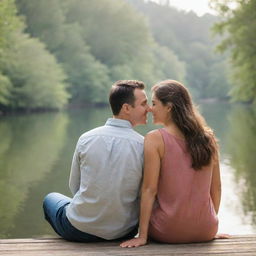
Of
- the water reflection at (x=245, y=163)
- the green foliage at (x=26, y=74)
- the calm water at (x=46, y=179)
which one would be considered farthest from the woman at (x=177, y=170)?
the green foliage at (x=26, y=74)

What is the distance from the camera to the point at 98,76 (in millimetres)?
43906

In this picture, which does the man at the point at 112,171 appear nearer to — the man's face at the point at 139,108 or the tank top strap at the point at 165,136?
the man's face at the point at 139,108

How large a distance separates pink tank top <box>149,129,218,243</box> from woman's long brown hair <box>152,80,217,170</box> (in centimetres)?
6

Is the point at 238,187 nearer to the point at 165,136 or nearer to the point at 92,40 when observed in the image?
the point at 165,136

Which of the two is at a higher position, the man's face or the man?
the man's face

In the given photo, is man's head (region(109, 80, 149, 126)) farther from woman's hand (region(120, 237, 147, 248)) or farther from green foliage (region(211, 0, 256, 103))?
green foliage (region(211, 0, 256, 103))

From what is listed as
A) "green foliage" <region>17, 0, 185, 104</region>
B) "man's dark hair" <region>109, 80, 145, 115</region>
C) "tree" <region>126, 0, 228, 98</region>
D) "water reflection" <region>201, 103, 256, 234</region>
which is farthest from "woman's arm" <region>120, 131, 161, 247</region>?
"tree" <region>126, 0, 228, 98</region>

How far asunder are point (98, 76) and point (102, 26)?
267 inches

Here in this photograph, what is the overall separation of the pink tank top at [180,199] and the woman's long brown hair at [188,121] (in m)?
0.06

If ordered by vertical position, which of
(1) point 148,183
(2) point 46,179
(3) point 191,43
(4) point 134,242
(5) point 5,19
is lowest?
(2) point 46,179

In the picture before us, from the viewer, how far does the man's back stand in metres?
3.33

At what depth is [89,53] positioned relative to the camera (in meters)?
45.5

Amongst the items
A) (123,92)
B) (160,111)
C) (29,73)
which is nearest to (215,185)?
(160,111)

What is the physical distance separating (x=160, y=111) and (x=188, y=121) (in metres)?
0.19
